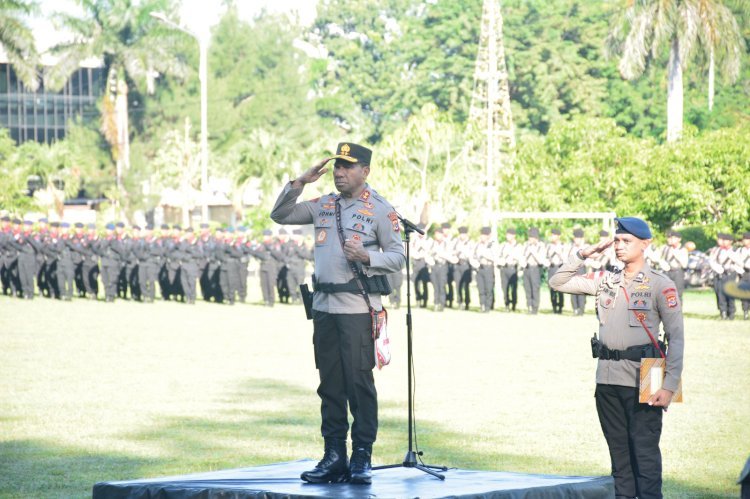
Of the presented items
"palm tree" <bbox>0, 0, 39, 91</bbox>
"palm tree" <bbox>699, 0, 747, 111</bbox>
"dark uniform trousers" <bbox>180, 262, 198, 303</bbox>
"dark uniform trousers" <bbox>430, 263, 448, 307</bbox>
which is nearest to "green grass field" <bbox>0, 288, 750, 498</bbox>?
"dark uniform trousers" <bbox>430, 263, 448, 307</bbox>

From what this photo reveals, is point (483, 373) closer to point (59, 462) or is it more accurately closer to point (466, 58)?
point (59, 462)

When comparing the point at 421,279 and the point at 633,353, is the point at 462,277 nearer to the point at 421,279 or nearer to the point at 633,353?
the point at 421,279

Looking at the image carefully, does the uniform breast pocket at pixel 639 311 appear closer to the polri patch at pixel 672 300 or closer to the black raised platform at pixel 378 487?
the polri patch at pixel 672 300

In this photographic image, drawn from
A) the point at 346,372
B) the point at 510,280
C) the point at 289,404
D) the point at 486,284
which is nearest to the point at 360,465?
the point at 346,372

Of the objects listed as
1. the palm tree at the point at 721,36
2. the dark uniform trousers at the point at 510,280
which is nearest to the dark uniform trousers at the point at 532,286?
the dark uniform trousers at the point at 510,280

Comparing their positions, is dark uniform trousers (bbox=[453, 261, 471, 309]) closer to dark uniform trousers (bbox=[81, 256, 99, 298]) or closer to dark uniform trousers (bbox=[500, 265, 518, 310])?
dark uniform trousers (bbox=[500, 265, 518, 310])

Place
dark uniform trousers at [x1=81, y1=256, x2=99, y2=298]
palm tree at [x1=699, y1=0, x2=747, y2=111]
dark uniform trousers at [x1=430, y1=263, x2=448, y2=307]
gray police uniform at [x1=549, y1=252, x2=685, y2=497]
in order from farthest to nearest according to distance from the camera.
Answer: palm tree at [x1=699, y1=0, x2=747, y2=111] < dark uniform trousers at [x1=81, y1=256, x2=99, y2=298] < dark uniform trousers at [x1=430, y1=263, x2=448, y2=307] < gray police uniform at [x1=549, y1=252, x2=685, y2=497]

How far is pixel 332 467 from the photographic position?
719 centimetres

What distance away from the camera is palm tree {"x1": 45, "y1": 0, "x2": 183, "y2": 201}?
62.1 metres

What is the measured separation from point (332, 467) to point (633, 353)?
6.05 ft

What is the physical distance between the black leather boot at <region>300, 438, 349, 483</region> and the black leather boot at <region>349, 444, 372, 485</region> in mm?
78

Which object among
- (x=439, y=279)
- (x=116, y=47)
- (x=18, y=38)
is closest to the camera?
(x=439, y=279)

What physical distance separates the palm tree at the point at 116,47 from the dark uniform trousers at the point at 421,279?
34.7 meters

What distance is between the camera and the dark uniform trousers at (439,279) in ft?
95.6
